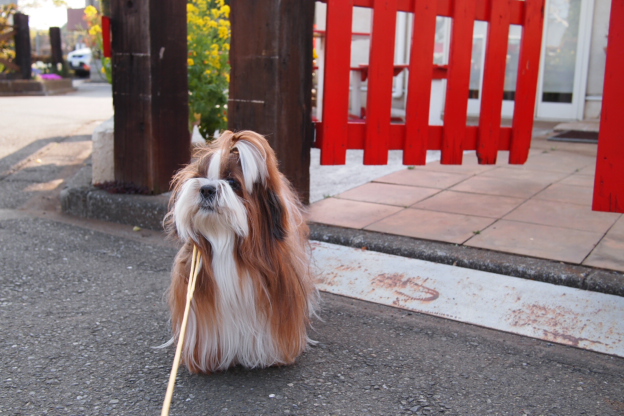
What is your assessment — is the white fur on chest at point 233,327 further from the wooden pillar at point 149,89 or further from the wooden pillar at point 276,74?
the wooden pillar at point 149,89

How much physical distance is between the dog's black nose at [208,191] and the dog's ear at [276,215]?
25cm

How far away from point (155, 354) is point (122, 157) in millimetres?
2615

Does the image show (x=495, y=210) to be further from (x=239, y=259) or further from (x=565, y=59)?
(x=565, y=59)

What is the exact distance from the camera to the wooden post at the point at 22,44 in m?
15.8

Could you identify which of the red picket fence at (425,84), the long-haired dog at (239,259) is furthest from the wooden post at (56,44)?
the long-haired dog at (239,259)

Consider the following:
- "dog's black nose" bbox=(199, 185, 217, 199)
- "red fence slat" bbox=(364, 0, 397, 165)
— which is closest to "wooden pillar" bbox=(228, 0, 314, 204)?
"red fence slat" bbox=(364, 0, 397, 165)

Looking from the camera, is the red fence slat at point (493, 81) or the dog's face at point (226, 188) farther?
the red fence slat at point (493, 81)

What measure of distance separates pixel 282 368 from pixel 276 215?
0.74m

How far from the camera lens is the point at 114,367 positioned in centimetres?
275

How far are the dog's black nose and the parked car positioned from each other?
28.8 m

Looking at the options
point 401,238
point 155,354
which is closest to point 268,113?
point 401,238

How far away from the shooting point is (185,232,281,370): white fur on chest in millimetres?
2473

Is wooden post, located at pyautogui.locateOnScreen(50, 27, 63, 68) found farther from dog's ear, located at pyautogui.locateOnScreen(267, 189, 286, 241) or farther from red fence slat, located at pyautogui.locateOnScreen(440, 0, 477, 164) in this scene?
dog's ear, located at pyautogui.locateOnScreen(267, 189, 286, 241)

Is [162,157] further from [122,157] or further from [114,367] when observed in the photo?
[114,367]
